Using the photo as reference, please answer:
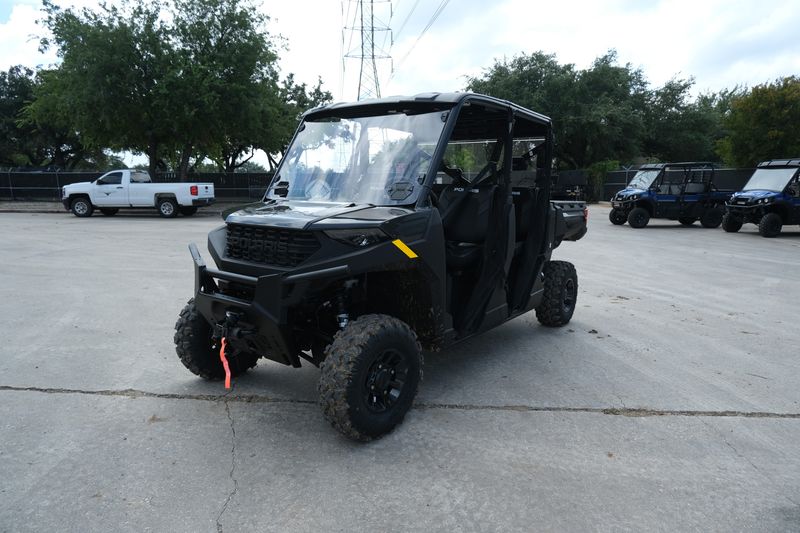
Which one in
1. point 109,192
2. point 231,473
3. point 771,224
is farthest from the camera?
point 109,192

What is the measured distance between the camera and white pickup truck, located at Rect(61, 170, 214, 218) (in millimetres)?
21562

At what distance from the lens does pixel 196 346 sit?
4242 mm

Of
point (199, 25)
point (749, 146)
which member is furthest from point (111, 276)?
point (749, 146)

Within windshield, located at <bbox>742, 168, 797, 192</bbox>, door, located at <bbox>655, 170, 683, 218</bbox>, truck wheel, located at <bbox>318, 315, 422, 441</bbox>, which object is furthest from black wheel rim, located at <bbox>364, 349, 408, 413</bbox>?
door, located at <bbox>655, 170, 683, 218</bbox>

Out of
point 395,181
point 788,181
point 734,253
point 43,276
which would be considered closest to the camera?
point 395,181

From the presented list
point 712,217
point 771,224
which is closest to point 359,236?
point 771,224

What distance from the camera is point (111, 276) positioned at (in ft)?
29.5

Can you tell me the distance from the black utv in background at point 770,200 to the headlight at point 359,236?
1640cm

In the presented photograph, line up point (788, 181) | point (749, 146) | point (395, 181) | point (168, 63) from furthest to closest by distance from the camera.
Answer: point (749, 146), point (168, 63), point (788, 181), point (395, 181)

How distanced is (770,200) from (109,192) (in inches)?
904

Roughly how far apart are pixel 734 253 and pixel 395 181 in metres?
11.5

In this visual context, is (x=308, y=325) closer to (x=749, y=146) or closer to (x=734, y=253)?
(x=734, y=253)

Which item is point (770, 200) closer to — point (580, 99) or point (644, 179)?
point (644, 179)

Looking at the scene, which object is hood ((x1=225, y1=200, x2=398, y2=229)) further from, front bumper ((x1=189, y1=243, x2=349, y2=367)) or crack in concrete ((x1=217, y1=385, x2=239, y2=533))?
crack in concrete ((x1=217, y1=385, x2=239, y2=533))
